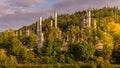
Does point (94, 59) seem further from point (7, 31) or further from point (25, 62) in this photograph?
point (7, 31)

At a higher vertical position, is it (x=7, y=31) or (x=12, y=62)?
(x=7, y=31)

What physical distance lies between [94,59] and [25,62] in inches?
239

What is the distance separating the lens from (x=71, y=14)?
229ft

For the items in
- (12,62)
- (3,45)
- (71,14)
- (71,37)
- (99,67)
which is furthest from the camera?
(71,14)

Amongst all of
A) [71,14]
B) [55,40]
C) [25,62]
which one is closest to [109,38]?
[55,40]

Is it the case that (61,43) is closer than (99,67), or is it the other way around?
(99,67)

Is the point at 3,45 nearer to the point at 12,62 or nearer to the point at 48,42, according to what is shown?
the point at 48,42

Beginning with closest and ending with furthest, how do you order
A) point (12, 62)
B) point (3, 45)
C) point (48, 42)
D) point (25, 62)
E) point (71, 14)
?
point (12, 62), point (25, 62), point (48, 42), point (3, 45), point (71, 14)

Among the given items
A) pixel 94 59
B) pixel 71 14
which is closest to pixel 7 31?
pixel 94 59

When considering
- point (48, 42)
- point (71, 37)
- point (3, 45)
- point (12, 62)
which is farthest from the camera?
point (71, 37)

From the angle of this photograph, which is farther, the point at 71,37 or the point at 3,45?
the point at 71,37

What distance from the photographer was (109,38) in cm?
3700

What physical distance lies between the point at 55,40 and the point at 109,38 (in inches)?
214

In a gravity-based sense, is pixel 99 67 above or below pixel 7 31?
below
